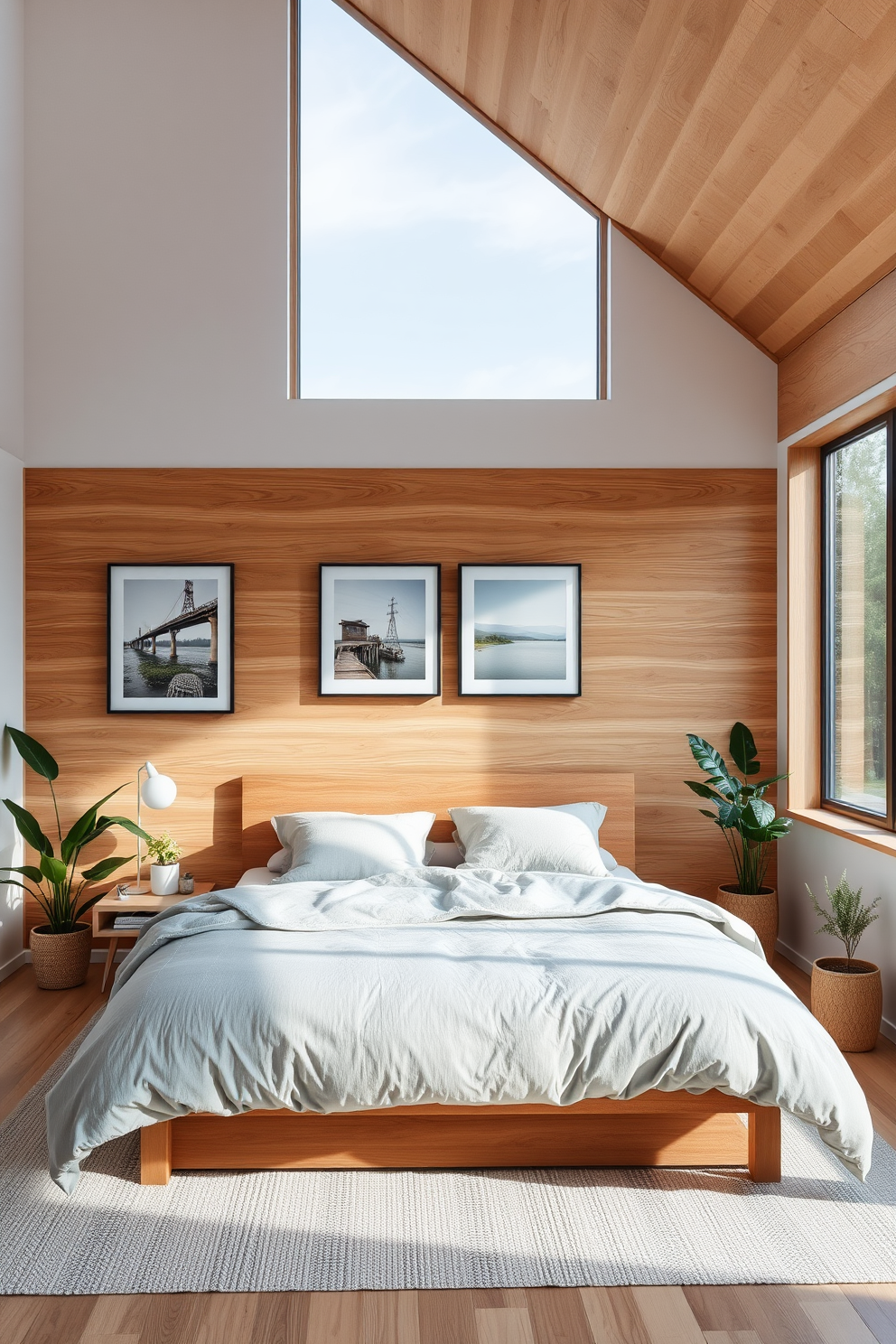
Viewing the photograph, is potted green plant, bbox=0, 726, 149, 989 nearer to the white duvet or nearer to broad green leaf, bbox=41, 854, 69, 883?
broad green leaf, bbox=41, 854, 69, 883

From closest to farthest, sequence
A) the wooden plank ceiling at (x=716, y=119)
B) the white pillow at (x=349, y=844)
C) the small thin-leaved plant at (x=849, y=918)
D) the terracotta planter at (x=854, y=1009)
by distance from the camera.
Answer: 1. the wooden plank ceiling at (x=716, y=119)
2. the terracotta planter at (x=854, y=1009)
3. the small thin-leaved plant at (x=849, y=918)
4. the white pillow at (x=349, y=844)

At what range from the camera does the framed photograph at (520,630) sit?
450 cm

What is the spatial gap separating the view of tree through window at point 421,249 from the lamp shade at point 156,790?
1880mm

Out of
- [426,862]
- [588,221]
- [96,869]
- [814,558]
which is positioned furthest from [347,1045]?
[588,221]

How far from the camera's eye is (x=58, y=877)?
162 inches

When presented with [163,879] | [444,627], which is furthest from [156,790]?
[444,627]

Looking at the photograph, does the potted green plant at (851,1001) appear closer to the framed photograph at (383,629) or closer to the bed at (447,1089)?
the bed at (447,1089)

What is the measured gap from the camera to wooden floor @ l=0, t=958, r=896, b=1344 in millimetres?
1916

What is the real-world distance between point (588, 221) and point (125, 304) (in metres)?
2.18

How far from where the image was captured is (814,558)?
444cm

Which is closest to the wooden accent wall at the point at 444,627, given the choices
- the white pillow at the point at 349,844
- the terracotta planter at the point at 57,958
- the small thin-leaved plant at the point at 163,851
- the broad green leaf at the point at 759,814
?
the small thin-leaved plant at the point at 163,851

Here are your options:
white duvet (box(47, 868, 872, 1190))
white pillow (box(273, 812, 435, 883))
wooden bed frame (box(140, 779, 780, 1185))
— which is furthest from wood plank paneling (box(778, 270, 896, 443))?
wooden bed frame (box(140, 779, 780, 1185))

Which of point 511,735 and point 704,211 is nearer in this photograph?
point 704,211

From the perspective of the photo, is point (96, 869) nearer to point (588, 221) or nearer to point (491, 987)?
point (491, 987)
